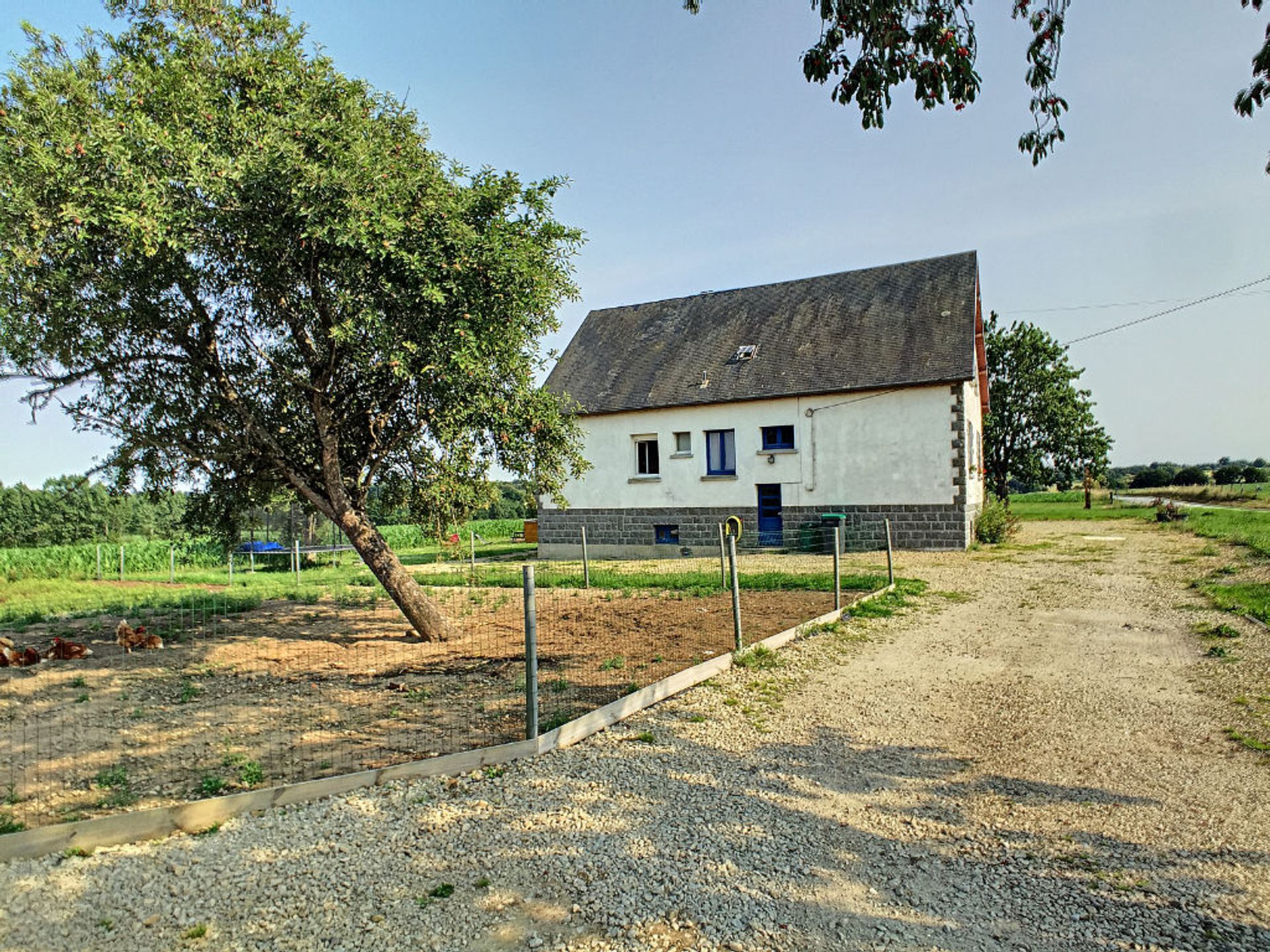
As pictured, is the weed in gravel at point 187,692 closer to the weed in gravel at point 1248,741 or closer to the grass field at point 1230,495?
the weed in gravel at point 1248,741

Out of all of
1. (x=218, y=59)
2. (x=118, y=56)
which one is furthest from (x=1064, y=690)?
(x=118, y=56)

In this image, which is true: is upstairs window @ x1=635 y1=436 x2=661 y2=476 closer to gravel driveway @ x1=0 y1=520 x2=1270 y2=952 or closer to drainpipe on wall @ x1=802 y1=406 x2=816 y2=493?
drainpipe on wall @ x1=802 y1=406 x2=816 y2=493

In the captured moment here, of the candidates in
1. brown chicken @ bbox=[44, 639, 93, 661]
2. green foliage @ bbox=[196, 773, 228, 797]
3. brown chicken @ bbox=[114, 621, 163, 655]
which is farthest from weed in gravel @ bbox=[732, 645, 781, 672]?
brown chicken @ bbox=[44, 639, 93, 661]

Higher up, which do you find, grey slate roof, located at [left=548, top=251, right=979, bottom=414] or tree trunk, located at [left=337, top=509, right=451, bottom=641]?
grey slate roof, located at [left=548, top=251, right=979, bottom=414]

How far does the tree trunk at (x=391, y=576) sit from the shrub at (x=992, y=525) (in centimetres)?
1790

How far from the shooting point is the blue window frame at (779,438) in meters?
22.8

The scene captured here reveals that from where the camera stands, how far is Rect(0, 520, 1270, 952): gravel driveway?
317 cm

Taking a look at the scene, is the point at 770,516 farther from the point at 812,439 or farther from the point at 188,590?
the point at 188,590

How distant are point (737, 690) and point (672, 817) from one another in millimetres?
2861

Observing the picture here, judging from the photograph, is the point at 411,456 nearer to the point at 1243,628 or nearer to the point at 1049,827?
the point at 1049,827

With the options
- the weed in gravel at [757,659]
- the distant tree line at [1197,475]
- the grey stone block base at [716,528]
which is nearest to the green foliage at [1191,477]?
the distant tree line at [1197,475]

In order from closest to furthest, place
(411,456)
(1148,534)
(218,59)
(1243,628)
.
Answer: (218,59) < (1243,628) < (411,456) < (1148,534)

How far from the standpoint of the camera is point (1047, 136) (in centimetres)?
513

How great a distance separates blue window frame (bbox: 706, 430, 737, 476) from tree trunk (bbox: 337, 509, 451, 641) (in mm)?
15066
